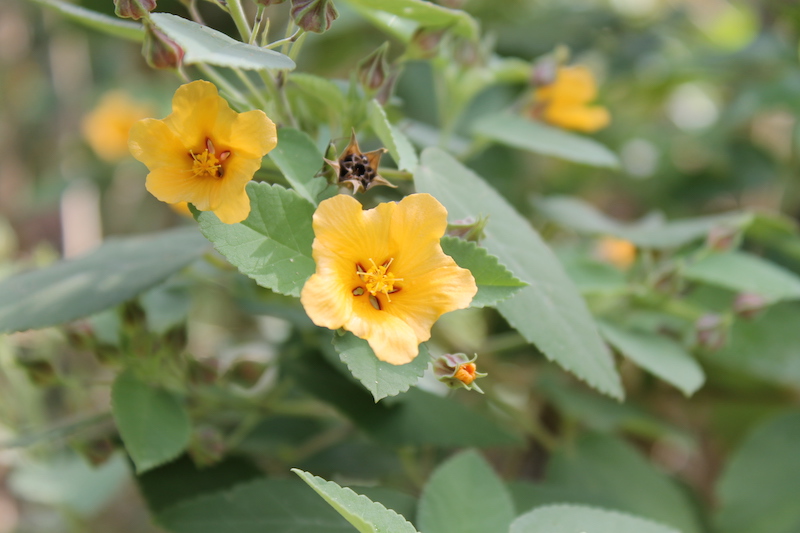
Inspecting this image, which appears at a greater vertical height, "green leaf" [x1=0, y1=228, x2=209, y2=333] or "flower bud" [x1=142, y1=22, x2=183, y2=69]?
"flower bud" [x1=142, y1=22, x2=183, y2=69]

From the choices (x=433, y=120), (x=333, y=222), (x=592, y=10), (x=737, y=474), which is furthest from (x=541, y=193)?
(x=333, y=222)

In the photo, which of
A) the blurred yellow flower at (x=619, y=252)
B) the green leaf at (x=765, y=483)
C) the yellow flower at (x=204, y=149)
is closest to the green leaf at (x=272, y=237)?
the yellow flower at (x=204, y=149)

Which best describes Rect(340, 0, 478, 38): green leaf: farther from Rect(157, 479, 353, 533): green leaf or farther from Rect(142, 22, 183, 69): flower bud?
→ Rect(157, 479, 353, 533): green leaf

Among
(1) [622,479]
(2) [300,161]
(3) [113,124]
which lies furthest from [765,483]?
(3) [113,124]

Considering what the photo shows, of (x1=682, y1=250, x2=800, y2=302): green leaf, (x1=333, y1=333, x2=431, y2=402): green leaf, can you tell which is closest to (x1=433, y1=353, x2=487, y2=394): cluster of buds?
(x1=333, y1=333, x2=431, y2=402): green leaf

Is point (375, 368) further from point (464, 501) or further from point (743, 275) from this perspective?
point (743, 275)

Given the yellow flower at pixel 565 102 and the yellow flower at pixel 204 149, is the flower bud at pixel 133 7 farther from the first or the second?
the yellow flower at pixel 565 102

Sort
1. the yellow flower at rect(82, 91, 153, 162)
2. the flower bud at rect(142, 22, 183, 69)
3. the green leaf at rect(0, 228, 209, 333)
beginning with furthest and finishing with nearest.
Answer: the yellow flower at rect(82, 91, 153, 162) → the green leaf at rect(0, 228, 209, 333) → the flower bud at rect(142, 22, 183, 69)

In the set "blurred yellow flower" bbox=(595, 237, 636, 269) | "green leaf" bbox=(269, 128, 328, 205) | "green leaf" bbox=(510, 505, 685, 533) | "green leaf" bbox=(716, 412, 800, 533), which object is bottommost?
"green leaf" bbox=(716, 412, 800, 533)

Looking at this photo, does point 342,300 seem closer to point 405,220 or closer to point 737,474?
point 405,220
